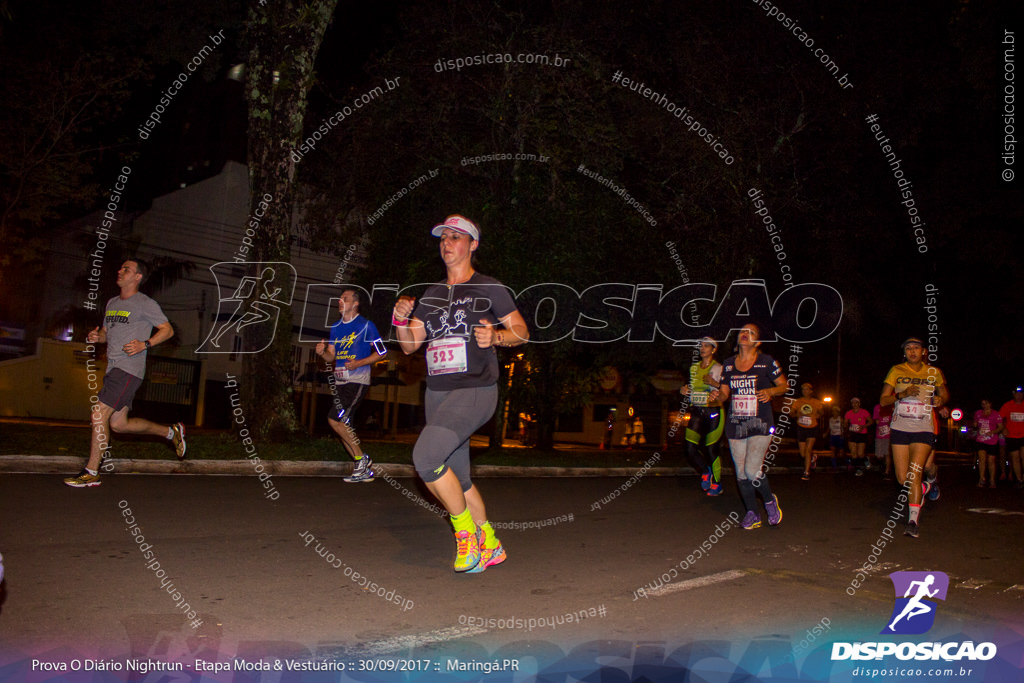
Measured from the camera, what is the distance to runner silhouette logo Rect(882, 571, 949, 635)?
445 centimetres

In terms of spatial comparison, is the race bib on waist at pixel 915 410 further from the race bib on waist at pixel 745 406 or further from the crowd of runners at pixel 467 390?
the race bib on waist at pixel 745 406

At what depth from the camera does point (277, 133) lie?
45.0ft

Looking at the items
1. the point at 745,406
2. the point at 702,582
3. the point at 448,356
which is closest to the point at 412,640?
the point at 448,356

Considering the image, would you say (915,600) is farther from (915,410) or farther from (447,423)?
(915,410)

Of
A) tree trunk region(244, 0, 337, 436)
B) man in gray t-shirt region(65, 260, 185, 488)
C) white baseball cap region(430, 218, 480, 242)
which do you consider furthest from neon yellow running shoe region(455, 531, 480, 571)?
tree trunk region(244, 0, 337, 436)

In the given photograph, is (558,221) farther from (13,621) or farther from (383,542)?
(13,621)

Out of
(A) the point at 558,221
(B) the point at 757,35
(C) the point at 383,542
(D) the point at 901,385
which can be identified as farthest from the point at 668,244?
(C) the point at 383,542

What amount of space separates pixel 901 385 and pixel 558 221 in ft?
29.0

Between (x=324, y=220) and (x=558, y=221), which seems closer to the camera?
(x=558, y=221)

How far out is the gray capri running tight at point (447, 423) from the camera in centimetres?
523

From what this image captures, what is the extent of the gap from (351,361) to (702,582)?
545cm

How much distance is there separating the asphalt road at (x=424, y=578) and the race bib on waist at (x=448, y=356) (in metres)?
1.31

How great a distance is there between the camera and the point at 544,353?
60.8 feet

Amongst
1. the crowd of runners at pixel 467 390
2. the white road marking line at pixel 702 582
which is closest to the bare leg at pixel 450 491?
the crowd of runners at pixel 467 390
